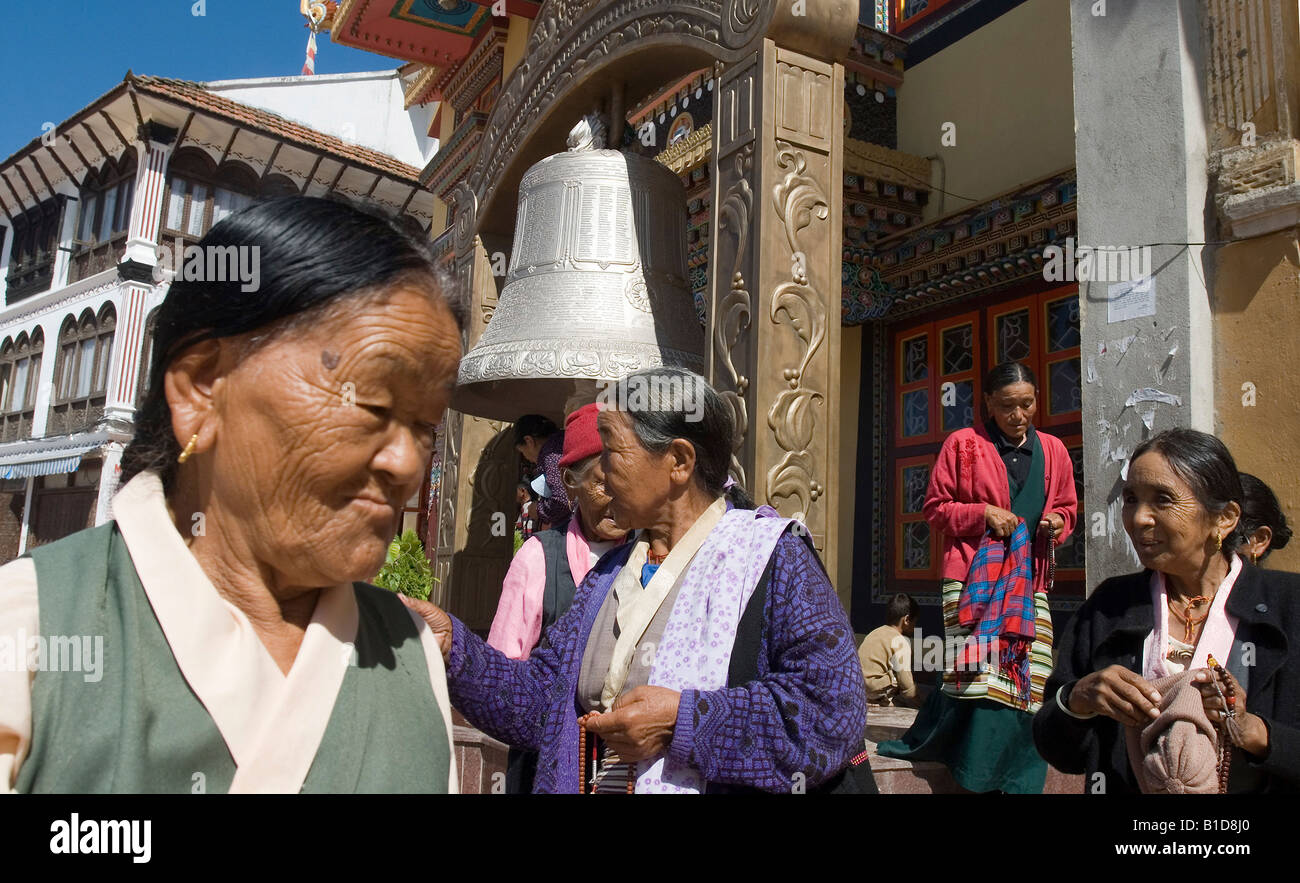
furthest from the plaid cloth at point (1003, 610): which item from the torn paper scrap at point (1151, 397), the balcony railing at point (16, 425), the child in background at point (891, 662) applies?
the balcony railing at point (16, 425)

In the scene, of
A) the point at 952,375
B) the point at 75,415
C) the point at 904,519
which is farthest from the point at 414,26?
the point at 75,415

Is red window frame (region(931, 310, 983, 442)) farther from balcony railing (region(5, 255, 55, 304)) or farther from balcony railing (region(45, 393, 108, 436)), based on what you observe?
balcony railing (region(5, 255, 55, 304))

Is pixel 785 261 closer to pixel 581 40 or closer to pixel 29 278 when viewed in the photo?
pixel 581 40

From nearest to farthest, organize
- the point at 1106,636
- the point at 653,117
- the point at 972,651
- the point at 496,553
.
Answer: the point at 1106,636 < the point at 972,651 < the point at 496,553 < the point at 653,117

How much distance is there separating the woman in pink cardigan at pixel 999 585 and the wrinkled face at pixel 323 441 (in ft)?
8.93

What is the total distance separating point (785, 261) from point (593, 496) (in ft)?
2.90

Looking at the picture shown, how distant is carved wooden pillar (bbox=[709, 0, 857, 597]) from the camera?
2.61 m

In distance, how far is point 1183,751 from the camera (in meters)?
1.61

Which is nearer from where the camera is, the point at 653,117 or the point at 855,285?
the point at 855,285

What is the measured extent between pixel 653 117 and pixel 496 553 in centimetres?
371

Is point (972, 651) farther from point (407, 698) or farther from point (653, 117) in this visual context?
point (653, 117)

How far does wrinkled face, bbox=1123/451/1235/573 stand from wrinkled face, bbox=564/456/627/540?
47.8 inches

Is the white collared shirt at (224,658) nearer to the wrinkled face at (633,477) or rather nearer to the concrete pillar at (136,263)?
the wrinkled face at (633,477)
